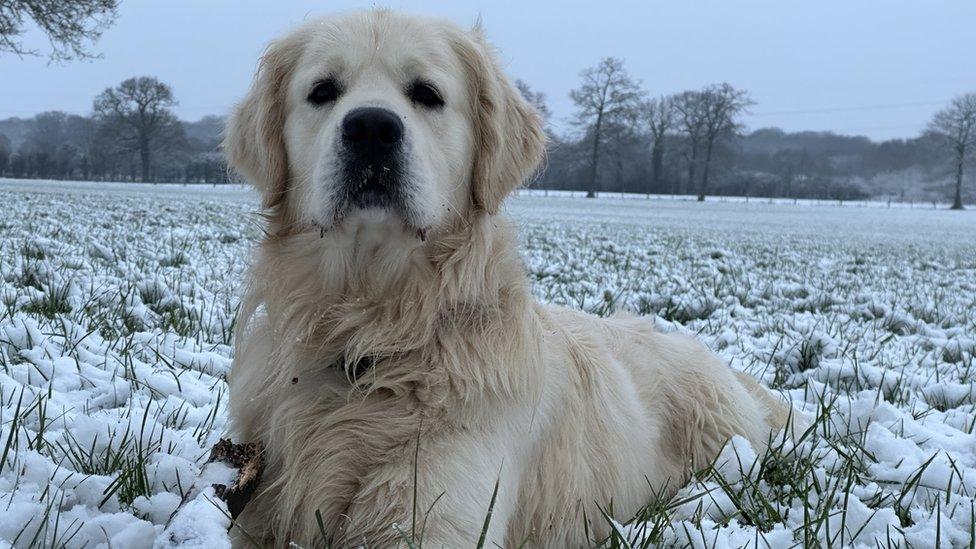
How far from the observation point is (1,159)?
57406 millimetres

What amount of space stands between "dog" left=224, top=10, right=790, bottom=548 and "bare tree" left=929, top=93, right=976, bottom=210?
7593 cm

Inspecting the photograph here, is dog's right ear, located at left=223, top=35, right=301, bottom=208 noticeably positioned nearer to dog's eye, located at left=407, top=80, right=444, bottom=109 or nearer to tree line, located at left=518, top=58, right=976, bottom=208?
dog's eye, located at left=407, top=80, right=444, bottom=109

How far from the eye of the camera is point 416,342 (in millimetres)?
2334

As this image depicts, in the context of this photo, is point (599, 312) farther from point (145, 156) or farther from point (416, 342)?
point (145, 156)

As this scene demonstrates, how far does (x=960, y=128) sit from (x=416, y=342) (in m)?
80.9

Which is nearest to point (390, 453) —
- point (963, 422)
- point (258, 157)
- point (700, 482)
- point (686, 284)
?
point (700, 482)

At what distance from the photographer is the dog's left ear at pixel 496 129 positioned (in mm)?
2877

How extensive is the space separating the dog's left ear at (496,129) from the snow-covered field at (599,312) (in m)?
1.10

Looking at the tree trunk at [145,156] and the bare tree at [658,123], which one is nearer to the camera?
the tree trunk at [145,156]

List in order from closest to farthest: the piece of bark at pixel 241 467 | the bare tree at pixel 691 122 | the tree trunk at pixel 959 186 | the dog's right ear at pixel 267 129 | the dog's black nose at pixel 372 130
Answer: the piece of bark at pixel 241 467, the dog's black nose at pixel 372 130, the dog's right ear at pixel 267 129, the tree trunk at pixel 959 186, the bare tree at pixel 691 122

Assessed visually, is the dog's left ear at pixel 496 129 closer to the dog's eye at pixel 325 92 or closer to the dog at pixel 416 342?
the dog at pixel 416 342

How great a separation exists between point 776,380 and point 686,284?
12.0 ft

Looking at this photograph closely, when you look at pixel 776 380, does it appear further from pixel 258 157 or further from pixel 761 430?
pixel 258 157

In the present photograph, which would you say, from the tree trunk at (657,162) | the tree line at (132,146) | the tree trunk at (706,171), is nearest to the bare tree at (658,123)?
the tree trunk at (657,162)
